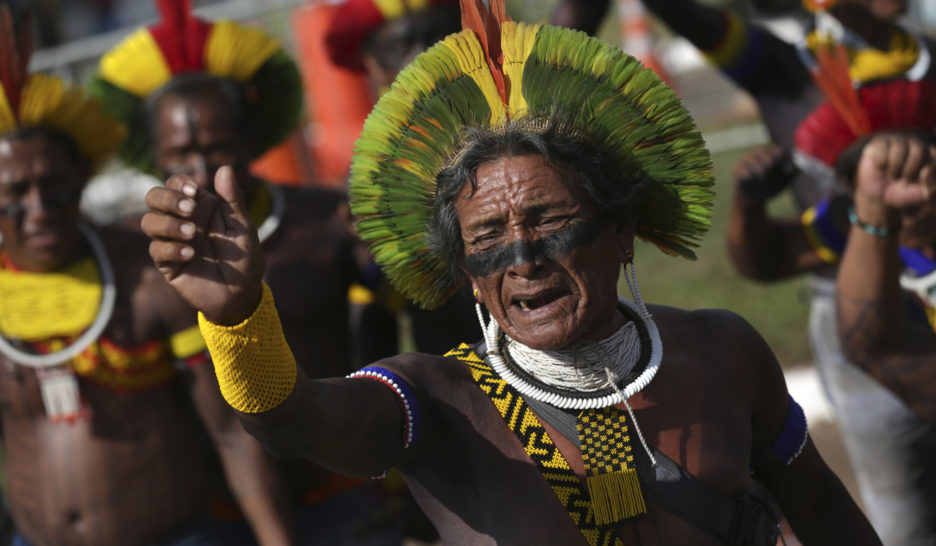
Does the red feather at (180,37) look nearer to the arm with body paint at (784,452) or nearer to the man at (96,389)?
the man at (96,389)

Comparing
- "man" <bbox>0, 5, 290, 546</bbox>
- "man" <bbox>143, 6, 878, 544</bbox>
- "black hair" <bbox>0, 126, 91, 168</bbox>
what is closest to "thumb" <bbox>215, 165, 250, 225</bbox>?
"man" <bbox>143, 6, 878, 544</bbox>

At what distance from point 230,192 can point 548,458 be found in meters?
0.90

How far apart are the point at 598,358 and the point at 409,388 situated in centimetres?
46

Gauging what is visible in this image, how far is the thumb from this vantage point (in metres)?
2.16

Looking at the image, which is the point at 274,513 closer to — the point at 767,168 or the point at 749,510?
the point at 749,510

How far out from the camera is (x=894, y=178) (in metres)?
3.46

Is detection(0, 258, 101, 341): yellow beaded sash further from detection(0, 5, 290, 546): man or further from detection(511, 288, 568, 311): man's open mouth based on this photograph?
detection(511, 288, 568, 311): man's open mouth

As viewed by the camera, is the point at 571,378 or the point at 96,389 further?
the point at 96,389

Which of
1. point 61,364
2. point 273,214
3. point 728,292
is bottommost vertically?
point 728,292

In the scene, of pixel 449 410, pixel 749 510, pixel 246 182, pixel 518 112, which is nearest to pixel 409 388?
pixel 449 410

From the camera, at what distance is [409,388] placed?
2.49 metres

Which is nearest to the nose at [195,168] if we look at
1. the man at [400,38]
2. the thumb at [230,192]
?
the man at [400,38]

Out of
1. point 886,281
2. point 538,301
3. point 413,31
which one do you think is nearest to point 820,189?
point 886,281

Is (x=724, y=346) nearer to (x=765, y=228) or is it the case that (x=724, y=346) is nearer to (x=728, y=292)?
(x=765, y=228)
